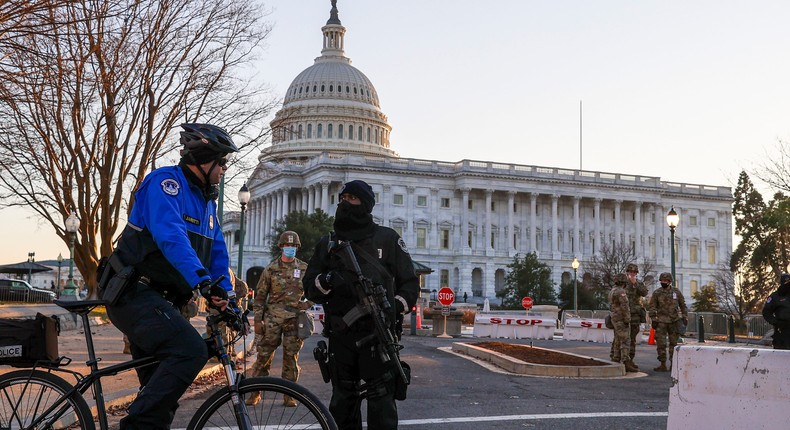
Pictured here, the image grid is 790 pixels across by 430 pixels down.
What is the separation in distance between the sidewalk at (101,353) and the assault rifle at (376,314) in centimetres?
190

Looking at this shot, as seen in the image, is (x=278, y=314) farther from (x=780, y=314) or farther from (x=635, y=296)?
(x=635, y=296)

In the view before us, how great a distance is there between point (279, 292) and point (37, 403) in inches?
246

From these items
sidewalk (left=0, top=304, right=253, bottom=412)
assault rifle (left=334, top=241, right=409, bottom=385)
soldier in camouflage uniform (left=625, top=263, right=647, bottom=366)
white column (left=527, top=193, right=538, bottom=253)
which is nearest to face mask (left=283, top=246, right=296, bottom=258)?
sidewalk (left=0, top=304, right=253, bottom=412)

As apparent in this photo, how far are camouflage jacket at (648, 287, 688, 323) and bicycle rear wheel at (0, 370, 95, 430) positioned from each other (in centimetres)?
1493

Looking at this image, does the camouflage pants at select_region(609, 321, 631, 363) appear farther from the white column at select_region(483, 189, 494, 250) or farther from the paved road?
the white column at select_region(483, 189, 494, 250)

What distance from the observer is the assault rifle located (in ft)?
20.2

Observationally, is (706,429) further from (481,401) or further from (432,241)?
(432,241)

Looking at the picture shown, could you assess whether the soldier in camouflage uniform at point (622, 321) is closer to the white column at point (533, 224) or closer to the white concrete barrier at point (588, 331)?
the white concrete barrier at point (588, 331)

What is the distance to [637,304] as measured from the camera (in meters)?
19.6

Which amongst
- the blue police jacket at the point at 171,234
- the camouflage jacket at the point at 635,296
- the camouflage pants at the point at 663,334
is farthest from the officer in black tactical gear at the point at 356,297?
the camouflage jacket at the point at 635,296

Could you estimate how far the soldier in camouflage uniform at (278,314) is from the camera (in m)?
11.4

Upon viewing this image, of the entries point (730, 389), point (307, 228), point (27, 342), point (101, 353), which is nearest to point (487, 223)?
point (307, 228)

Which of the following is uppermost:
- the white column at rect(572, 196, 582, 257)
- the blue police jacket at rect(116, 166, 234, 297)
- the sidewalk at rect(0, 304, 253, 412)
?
the white column at rect(572, 196, 582, 257)

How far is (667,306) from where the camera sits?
60.4 feet
